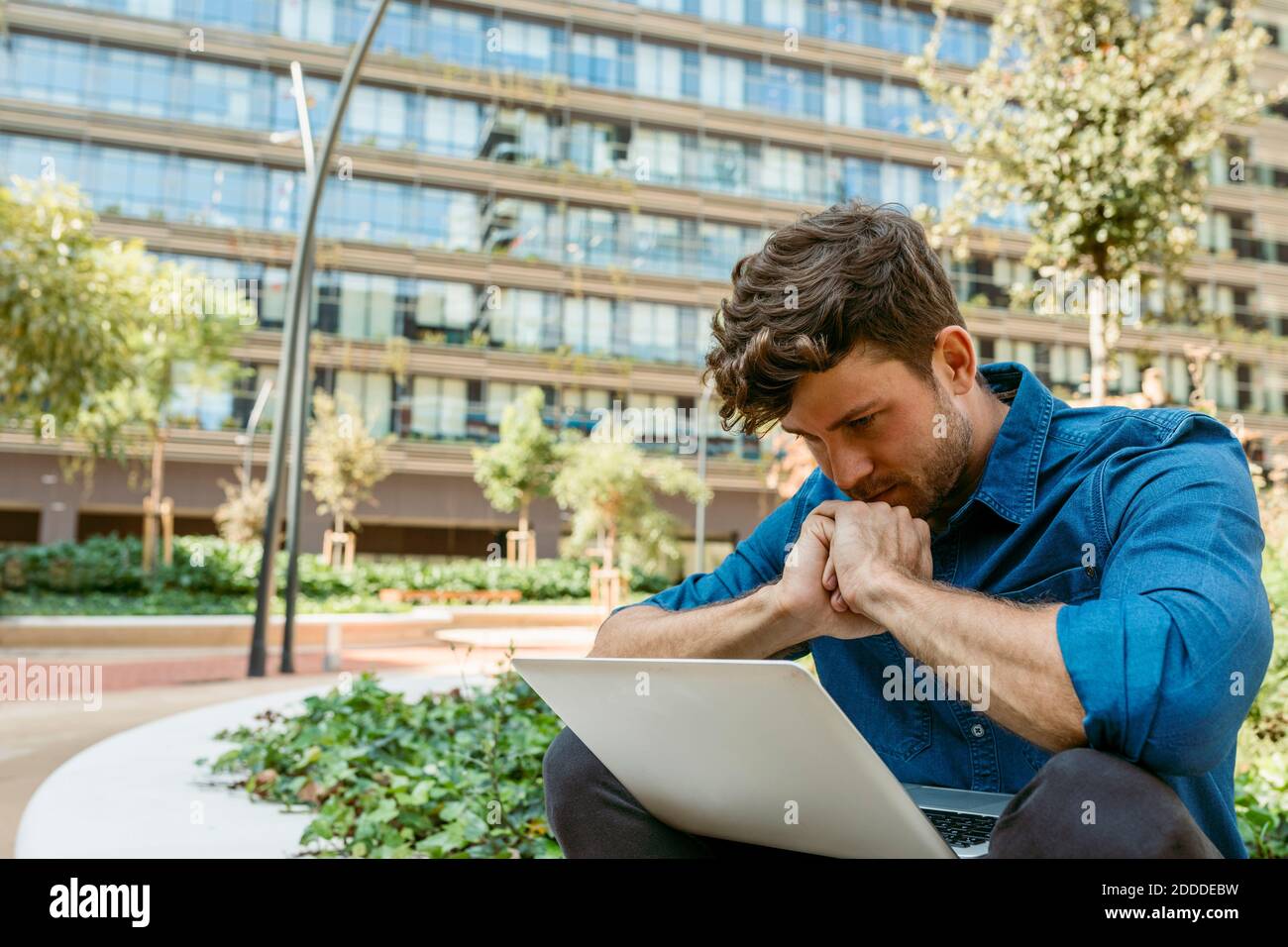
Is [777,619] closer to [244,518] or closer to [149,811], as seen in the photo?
[149,811]

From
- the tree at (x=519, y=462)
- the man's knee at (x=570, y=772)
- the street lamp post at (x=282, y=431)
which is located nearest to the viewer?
the man's knee at (x=570, y=772)

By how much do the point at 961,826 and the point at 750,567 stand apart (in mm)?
763

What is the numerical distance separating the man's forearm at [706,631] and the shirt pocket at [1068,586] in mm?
335

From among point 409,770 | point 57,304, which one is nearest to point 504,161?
point 57,304

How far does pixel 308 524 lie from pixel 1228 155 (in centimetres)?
2733

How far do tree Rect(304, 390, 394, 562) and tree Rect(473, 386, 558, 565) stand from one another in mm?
2968

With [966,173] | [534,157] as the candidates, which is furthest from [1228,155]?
[534,157]

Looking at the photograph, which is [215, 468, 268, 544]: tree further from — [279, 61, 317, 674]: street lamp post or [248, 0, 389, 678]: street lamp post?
[248, 0, 389, 678]: street lamp post

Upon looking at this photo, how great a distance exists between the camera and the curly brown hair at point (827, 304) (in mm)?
1706

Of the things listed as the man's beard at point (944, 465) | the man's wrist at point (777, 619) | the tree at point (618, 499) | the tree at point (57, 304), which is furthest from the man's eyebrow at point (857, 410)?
the tree at point (618, 499)

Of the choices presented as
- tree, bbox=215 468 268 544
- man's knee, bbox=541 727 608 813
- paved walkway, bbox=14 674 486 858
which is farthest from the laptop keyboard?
tree, bbox=215 468 268 544

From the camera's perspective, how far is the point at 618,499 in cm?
2852

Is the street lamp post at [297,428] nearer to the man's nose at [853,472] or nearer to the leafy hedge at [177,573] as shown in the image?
the leafy hedge at [177,573]
